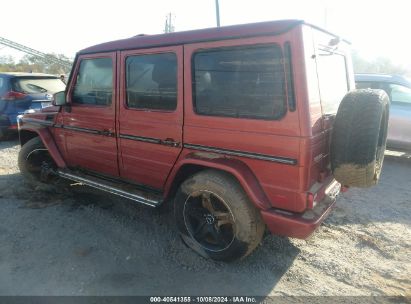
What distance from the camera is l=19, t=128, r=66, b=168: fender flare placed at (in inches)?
177

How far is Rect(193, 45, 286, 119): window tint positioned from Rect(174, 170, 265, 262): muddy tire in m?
0.60

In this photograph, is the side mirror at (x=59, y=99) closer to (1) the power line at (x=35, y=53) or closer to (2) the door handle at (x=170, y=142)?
(2) the door handle at (x=170, y=142)

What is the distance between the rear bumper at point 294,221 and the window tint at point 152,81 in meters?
1.33

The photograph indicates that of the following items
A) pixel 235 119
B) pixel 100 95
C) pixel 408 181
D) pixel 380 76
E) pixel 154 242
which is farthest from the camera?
pixel 380 76

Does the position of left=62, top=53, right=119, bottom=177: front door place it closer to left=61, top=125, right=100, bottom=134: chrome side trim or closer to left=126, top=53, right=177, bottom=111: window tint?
left=61, top=125, right=100, bottom=134: chrome side trim

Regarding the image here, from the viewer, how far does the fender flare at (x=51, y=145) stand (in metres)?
4.50

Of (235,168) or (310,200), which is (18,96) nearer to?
(235,168)

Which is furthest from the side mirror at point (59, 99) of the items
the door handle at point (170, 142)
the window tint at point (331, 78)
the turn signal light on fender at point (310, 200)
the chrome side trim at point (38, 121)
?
the turn signal light on fender at point (310, 200)

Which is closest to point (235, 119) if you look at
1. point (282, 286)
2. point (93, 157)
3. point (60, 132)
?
point (282, 286)

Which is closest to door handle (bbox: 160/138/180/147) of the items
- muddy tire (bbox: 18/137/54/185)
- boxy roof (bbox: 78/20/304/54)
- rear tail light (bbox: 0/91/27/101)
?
boxy roof (bbox: 78/20/304/54)

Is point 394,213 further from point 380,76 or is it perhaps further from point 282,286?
point 380,76

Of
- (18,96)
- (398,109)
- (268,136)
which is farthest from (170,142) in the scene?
(18,96)

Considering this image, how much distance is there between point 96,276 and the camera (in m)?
2.95

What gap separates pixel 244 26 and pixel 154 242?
223cm
